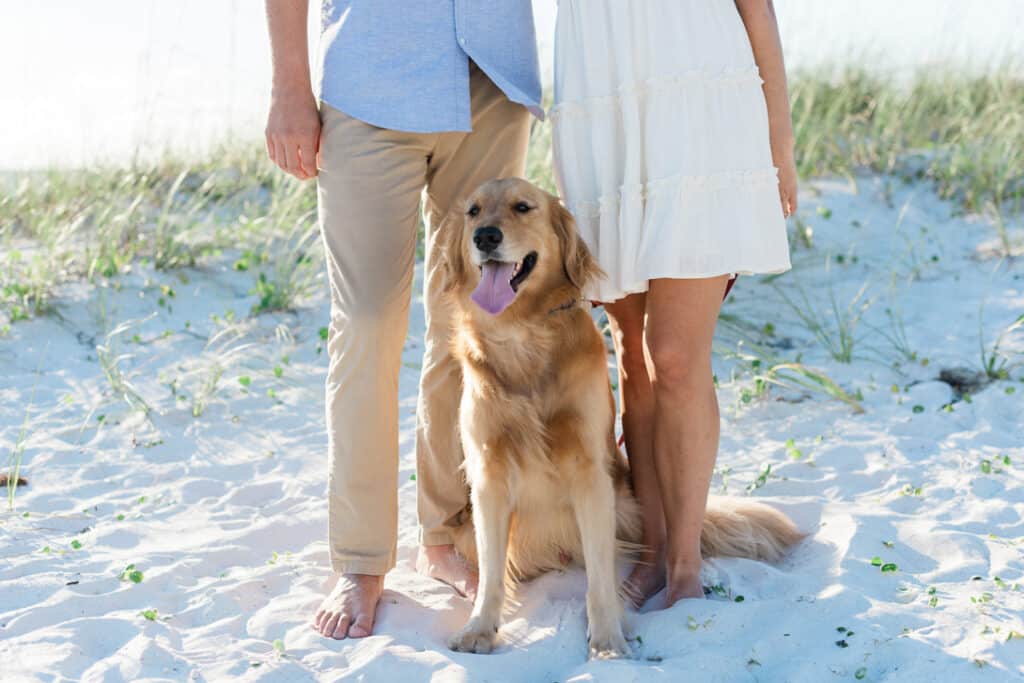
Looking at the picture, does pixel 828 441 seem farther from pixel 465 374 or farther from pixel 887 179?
pixel 887 179

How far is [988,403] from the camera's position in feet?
15.2

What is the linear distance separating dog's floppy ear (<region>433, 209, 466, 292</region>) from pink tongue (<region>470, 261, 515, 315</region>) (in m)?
0.12

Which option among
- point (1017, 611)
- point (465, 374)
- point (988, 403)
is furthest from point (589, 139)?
point (988, 403)

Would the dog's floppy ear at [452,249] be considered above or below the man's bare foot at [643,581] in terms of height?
above

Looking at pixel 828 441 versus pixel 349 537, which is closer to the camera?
pixel 349 537

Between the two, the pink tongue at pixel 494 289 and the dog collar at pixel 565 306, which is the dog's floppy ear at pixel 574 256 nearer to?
the dog collar at pixel 565 306

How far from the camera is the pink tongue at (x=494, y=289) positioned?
2.94 metres

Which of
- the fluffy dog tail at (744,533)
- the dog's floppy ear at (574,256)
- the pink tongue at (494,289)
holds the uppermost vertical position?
the dog's floppy ear at (574,256)

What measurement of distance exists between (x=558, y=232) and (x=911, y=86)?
656 centimetres

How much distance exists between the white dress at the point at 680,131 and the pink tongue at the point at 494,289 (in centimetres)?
33

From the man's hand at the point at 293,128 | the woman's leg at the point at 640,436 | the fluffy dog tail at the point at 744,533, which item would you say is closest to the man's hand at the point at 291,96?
the man's hand at the point at 293,128

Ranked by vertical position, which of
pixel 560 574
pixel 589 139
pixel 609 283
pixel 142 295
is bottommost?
pixel 560 574

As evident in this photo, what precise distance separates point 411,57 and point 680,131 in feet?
2.60

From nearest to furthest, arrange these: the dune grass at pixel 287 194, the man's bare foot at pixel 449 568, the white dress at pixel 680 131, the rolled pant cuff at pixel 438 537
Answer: the white dress at pixel 680 131, the man's bare foot at pixel 449 568, the rolled pant cuff at pixel 438 537, the dune grass at pixel 287 194
